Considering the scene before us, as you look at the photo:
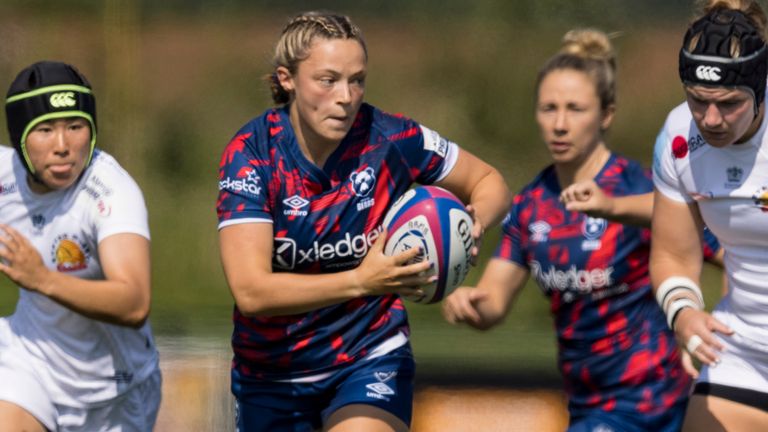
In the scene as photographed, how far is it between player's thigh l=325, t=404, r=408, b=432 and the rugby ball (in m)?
0.43

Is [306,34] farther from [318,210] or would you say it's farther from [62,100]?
[62,100]

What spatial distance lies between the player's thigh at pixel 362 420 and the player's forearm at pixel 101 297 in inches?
30.2

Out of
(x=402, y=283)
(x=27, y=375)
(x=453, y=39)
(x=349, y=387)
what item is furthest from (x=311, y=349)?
(x=453, y=39)

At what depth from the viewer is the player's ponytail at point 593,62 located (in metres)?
5.74

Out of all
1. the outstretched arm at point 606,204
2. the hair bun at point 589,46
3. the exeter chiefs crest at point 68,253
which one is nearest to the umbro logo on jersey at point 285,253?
the exeter chiefs crest at point 68,253

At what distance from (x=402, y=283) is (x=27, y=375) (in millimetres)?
1404

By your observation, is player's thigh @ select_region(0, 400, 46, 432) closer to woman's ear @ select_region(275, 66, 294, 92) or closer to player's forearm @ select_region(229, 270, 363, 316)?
player's forearm @ select_region(229, 270, 363, 316)

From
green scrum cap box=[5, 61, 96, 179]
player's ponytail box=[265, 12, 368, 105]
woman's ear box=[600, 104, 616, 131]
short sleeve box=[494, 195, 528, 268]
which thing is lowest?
short sleeve box=[494, 195, 528, 268]

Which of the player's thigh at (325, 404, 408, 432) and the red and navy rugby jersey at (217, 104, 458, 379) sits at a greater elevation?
the red and navy rugby jersey at (217, 104, 458, 379)

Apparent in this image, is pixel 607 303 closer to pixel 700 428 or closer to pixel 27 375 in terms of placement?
pixel 700 428

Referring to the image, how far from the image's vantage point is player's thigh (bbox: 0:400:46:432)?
5.06m

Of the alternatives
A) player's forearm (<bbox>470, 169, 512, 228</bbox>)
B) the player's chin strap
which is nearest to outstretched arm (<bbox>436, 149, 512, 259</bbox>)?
player's forearm (<bbox>470, 169, 512, 228</bbox>)

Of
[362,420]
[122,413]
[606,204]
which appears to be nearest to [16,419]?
[122,413]

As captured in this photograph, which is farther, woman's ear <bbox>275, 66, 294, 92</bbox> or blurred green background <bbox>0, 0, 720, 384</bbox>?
blurred green background <bbox>0, 0, 720, 384</bbox>
